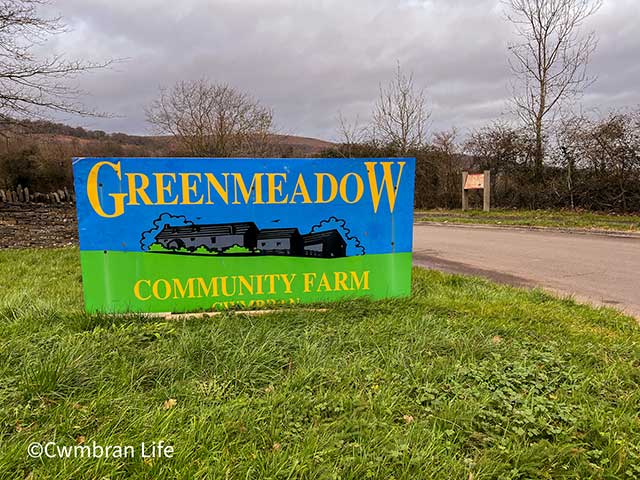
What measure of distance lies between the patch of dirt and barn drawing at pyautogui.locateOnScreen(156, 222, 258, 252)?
6.79 meters

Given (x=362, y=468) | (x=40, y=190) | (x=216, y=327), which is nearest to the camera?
(x=362, y=468)

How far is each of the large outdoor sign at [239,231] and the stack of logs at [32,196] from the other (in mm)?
19095

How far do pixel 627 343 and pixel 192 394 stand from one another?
3.39 meters

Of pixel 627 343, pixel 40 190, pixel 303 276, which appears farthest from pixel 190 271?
pixel 40 190

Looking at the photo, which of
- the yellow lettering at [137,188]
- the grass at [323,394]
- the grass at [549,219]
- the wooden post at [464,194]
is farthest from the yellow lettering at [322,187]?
the wooden post at [464,194]

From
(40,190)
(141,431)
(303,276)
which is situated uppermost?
(40,190)

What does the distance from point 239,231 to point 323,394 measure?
74.2 inches

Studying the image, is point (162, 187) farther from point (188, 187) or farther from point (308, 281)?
point (308, 281)

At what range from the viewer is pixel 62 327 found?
10.3ft

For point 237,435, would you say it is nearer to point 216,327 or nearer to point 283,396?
point 283,396

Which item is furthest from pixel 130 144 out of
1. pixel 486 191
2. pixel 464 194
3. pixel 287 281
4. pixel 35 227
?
pixel 287 281

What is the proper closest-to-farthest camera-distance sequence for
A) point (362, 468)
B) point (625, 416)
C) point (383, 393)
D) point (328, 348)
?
point (362, 468)
point (625, 416)
point (383, 393)
point (328, 348)

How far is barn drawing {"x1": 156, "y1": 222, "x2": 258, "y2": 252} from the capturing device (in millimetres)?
3664

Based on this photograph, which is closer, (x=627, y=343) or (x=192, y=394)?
→ (x=192, y=394)
